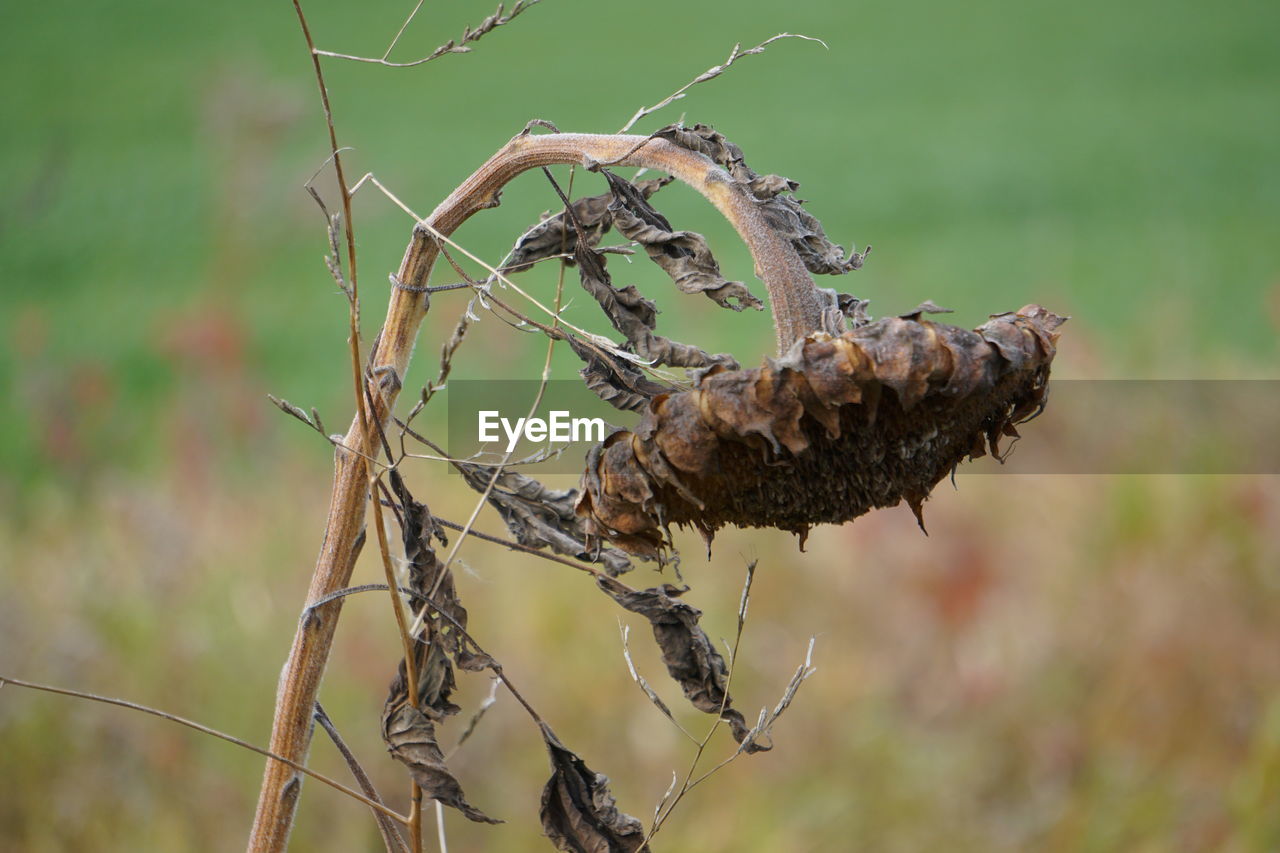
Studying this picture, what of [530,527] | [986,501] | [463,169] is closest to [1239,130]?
[463,169]

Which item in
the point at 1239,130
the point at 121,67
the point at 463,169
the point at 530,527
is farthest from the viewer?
the point at 121,67

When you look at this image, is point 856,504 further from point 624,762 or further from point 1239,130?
point 1239,130

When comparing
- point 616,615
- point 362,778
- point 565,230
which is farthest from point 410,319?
point 616,615

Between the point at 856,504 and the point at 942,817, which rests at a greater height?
the point at 942,817

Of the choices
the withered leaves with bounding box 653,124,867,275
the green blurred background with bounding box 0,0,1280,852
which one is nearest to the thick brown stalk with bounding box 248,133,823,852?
the withered leaves with bounding box 653,124,867,275

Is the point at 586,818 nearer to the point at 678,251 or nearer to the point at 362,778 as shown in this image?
the point at 362,778

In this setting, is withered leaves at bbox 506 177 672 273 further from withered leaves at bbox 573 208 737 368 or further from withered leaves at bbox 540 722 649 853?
withered leaves at bbox 540 722 649 853
